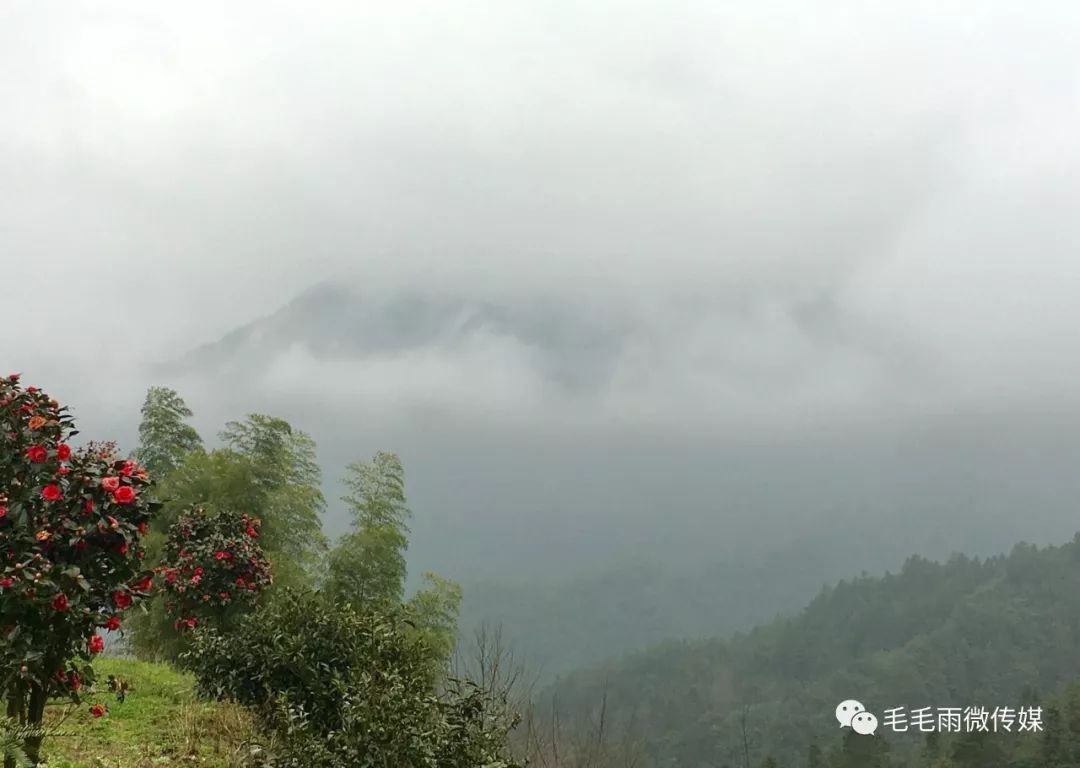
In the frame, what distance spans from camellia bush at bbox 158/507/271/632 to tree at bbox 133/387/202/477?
10.7 metres

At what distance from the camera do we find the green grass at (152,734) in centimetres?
881

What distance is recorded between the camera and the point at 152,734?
1021 cm

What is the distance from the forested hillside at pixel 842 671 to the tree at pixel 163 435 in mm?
97607

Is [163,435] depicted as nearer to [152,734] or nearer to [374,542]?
[374,542]

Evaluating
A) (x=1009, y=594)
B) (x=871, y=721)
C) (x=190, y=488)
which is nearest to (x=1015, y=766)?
(x=871, y=721)

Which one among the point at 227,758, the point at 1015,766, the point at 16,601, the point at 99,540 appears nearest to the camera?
the point at 16,601

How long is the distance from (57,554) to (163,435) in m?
21.8

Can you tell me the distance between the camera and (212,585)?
50.1 feet

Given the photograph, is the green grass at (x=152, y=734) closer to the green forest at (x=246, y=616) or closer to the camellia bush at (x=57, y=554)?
the green forest at (x=246, y=616)

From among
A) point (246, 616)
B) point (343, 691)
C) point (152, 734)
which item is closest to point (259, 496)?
point (246, 616)

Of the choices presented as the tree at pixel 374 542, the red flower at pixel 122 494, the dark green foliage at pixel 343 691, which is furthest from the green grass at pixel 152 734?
the tree at pixel 374 542

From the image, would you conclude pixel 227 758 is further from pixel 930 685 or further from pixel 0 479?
pixel 930 685

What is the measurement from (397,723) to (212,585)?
384 inches

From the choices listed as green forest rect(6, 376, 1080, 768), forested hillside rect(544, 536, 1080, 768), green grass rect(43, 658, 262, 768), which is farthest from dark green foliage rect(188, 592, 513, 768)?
forested hillside rect(544, 536, 1080, 768)
